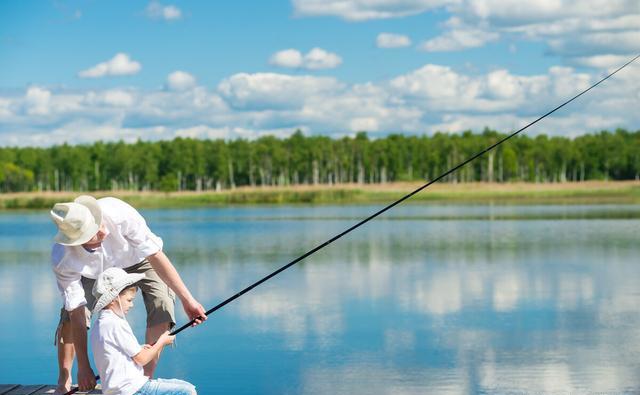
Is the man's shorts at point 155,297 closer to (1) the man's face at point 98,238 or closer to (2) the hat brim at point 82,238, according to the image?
(1) the man's face at point 98,238

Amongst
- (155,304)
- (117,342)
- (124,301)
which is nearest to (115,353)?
(117,342)

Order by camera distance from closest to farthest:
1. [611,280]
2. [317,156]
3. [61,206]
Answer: [61,206]
[611,280]
[317,156]

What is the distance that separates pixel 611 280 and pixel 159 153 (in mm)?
87203

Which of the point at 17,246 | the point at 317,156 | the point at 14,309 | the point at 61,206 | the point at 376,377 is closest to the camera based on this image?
the point at 61,206

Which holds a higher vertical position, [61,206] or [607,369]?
[61,206]

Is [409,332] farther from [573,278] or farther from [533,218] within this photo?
[533,218]

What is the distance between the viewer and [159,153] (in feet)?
318

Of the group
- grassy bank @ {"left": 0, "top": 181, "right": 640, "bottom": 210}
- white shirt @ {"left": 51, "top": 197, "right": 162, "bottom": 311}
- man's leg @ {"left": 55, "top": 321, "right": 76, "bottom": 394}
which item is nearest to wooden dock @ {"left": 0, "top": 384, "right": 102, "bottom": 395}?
man's leg @ {"left": 55, "top": 321, "right": 76, "bottom": 394}

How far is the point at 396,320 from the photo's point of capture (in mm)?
9508

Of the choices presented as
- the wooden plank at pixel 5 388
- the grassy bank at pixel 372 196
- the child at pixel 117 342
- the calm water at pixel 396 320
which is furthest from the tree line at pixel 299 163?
the child at pixel 117 342

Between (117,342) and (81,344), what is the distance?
29.8 inches

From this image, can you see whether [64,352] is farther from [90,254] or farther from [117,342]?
[117,342]

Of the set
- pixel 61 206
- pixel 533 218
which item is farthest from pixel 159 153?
pixel 61 206

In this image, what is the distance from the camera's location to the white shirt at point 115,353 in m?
3.86
